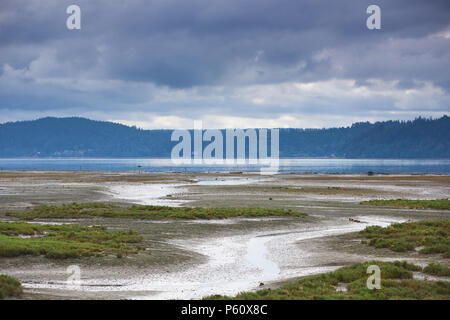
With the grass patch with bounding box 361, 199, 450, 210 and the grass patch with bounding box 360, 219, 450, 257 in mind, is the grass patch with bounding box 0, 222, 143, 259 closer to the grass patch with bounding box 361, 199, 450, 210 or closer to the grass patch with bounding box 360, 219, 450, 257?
the grass patch with bounding box 360, 219, 450, 257

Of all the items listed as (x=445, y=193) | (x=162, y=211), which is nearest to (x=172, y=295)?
(x=162, y=211)

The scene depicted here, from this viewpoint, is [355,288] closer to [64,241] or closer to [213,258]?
[213,258]

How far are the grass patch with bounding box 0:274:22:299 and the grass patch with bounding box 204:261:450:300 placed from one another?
5.60m

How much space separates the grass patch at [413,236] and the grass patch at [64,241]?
40.6ft

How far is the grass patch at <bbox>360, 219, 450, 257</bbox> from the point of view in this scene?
81.6ft

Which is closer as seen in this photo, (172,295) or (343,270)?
(172,295)

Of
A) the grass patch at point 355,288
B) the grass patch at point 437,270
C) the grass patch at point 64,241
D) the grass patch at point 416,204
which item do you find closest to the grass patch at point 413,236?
the grass patch at point 437,270

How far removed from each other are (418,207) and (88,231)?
3155cm

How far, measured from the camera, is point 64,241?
2559cm

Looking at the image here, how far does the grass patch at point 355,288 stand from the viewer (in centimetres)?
1539

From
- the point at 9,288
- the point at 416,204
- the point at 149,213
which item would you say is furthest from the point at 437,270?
the point at 416,204

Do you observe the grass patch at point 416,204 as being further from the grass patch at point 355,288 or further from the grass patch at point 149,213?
the grass patch at point 355,288
